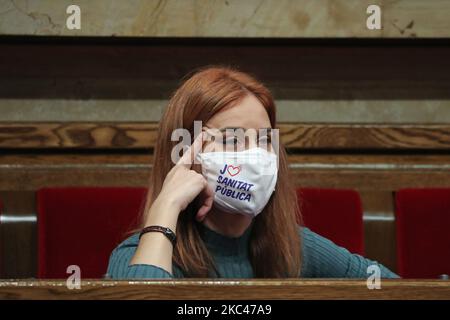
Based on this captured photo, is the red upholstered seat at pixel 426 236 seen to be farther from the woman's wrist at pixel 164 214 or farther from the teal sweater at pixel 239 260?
the woman's wrist at pixel 164 214

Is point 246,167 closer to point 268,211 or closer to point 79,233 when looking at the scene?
point 268,211

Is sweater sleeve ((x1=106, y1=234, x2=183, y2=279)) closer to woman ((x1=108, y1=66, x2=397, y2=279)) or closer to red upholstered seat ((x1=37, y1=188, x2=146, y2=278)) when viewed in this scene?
woman ((x1=108, y1=66, x2=397, y2=279))

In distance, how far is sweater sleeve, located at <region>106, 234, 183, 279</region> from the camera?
85 centimetres

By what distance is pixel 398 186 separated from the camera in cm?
134

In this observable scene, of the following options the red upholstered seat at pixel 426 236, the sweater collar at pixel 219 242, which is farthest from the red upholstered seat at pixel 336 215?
the sweater collar at pixel 219 242

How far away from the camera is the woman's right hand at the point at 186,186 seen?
3.04 feet

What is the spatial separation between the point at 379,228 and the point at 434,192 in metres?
0.11

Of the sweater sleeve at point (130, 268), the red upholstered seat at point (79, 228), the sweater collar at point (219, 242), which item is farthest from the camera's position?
the red upholstered seat at point (79, 228)

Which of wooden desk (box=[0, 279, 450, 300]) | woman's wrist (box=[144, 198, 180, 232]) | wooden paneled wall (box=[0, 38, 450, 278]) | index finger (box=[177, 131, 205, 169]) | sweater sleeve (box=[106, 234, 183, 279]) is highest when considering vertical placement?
wooden paneled wall (box=[0, 38, 450, 278])

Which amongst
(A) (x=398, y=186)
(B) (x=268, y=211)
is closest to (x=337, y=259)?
(B) (x=268, y=211)

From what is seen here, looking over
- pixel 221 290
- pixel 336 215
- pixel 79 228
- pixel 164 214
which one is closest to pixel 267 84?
pixel 336 215

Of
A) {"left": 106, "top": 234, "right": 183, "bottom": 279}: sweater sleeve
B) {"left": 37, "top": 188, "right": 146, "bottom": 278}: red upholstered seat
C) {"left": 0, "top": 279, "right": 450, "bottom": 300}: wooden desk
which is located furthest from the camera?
Answer: {"left": 37, "top": 188, "right": 146, "bottom": 278}: red upholstered seat

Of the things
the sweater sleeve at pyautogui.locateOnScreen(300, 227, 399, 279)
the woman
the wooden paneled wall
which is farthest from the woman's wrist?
the wooden paneled wall

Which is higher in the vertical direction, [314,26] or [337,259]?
[314,26]
